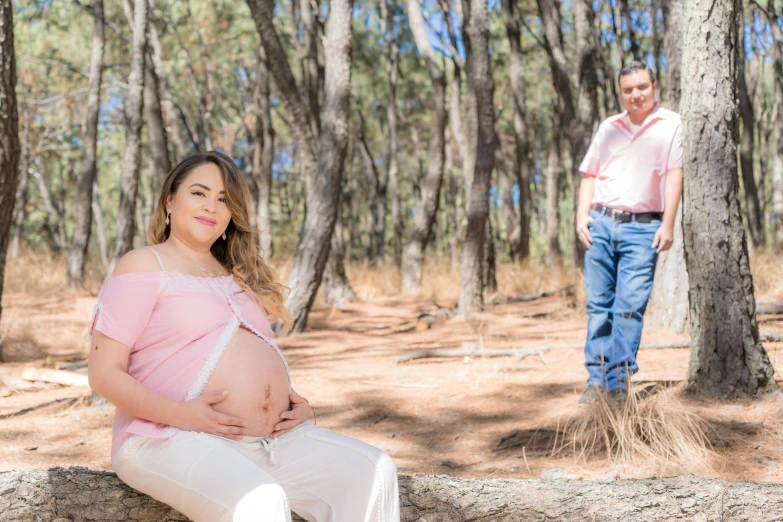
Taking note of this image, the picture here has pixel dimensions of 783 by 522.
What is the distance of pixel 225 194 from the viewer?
Answer: 8.63ft

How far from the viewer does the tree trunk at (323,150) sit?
8500mm

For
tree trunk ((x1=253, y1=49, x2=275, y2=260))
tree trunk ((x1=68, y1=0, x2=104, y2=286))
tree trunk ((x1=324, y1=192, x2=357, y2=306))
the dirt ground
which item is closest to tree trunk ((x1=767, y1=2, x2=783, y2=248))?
the dirt ground

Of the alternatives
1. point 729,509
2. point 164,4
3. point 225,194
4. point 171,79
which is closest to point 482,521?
point 729,509

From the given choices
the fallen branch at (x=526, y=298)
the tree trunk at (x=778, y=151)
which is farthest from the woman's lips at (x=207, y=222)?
the tree trunk at (x=778, y=151)

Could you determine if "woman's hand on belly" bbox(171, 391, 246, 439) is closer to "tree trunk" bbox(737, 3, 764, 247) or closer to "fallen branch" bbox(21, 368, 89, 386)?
"fallen branch" bbox(21, 368, 89, 386)

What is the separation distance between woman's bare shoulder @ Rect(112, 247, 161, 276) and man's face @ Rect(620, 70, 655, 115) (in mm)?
3119

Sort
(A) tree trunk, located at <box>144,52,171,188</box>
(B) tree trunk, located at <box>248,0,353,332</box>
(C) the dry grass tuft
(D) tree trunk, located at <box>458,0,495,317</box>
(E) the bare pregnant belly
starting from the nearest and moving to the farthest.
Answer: (E) the bare pregnant belly → (C) the dry grass tuft → (B) tree trunk, located at <box>248,0,353,332</box> → (D) tree trunk, located at <box>458,0,495,317</box> → (A) tree trunk, located at <box>144,52,171,188</box>

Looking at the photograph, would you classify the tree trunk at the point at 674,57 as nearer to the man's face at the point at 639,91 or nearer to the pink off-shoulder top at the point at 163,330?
the man's face at the point at 639,91

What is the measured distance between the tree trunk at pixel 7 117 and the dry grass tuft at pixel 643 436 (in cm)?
439

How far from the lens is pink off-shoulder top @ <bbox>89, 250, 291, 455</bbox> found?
226cm

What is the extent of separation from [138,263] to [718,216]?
132 inches

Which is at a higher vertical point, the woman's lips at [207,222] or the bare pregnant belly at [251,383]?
the woman's lips at [207,222]

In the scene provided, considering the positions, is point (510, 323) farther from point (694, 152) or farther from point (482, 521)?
point (482, 521)

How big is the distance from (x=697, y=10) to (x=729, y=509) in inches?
119
